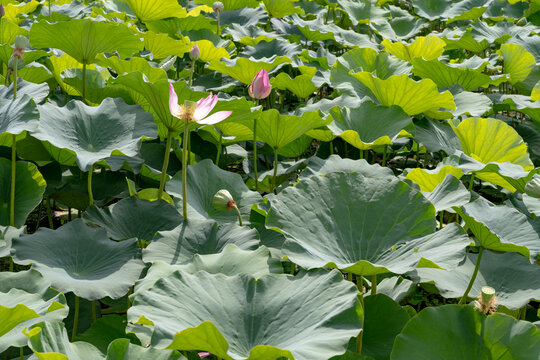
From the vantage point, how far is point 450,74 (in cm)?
252

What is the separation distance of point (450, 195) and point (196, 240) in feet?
2.03

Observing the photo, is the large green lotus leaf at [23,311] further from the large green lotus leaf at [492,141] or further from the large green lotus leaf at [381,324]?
the large green lotus leaf at [492,141]

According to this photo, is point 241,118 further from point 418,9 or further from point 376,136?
point 418,9

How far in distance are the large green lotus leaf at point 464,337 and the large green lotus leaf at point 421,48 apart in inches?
78.1

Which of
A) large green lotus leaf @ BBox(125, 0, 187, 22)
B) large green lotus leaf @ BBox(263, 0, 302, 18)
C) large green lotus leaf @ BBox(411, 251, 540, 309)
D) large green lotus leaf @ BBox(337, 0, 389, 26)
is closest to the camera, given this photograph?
large green lotus leaf @ BBox(411, 251, 540, 309)

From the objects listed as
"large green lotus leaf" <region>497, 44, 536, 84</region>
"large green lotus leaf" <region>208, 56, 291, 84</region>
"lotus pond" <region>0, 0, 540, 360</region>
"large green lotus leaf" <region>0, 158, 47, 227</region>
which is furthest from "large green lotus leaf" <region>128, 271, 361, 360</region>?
"large green lotus leaf" <region>497, 44, 536, 84</region>

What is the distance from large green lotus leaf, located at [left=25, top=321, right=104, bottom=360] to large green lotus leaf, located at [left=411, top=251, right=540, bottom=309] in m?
0.73

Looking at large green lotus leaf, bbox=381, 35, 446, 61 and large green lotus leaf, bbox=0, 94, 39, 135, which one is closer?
large green lotus leaf, bbox=0, 94, 39, 135

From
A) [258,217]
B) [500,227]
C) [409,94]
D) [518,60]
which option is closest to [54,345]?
[258,217]

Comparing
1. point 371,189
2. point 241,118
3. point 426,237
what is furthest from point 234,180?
point 426,237

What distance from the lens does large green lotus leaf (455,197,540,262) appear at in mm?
1322

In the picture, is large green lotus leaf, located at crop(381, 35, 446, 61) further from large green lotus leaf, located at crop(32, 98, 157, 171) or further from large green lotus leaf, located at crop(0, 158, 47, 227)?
large green lotus leaf, located at crop(0, 158, 47, 227)

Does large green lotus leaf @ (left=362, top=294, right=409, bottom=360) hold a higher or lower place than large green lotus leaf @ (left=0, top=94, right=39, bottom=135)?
lower

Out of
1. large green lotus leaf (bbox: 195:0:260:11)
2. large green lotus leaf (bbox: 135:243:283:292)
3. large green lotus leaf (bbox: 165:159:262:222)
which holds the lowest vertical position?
large green lotus leaf (bbox: 195:0:260:11)
